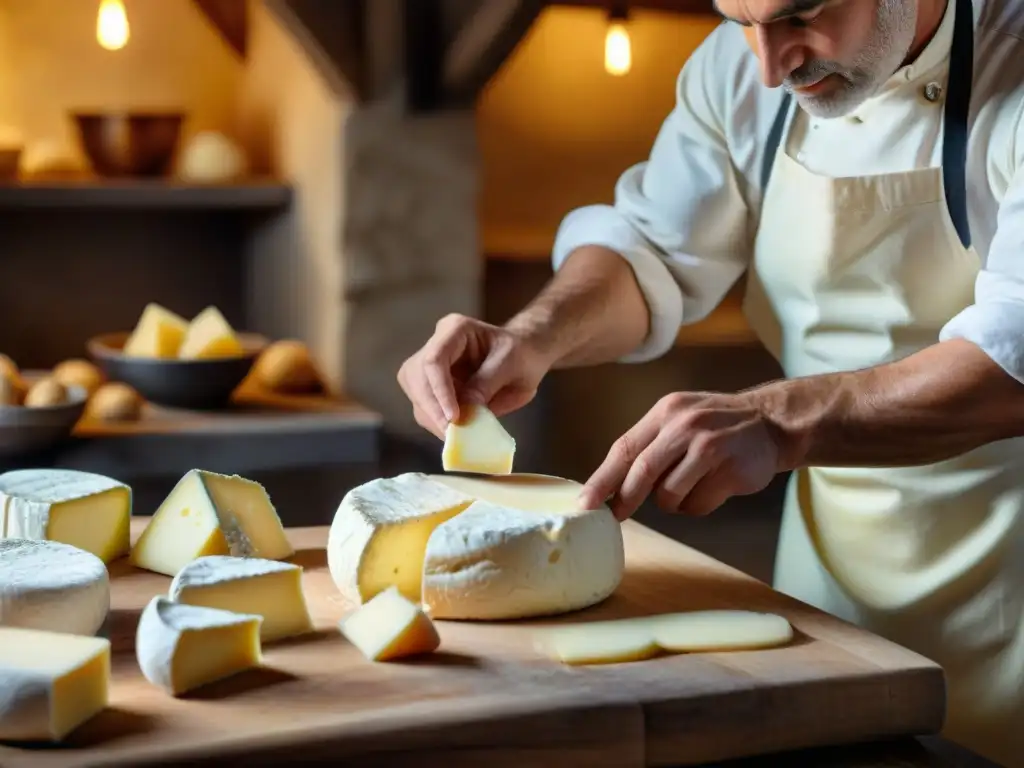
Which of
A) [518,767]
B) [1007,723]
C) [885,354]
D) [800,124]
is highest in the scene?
[800,124]

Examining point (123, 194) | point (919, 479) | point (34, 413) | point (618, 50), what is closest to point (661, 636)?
point (919, 479)

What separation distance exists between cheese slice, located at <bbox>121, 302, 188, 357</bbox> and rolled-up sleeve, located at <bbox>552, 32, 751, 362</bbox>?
1357 millimetres

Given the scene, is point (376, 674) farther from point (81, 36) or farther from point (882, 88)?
point (81, 36)

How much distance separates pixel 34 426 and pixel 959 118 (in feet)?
6.07

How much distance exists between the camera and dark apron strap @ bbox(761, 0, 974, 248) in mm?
1659

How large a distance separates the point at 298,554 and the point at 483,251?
2077 millimetres

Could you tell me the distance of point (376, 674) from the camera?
1323 mm

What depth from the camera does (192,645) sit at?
126 cm

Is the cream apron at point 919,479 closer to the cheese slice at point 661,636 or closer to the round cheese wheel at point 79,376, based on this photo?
the cheese slice at point 661,636

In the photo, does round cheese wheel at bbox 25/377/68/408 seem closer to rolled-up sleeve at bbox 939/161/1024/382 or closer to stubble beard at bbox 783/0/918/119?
stubble beard at bbox 783/0/918/119

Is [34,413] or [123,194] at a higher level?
[123,194]

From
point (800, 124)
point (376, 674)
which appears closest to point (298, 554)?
point (376, 674)

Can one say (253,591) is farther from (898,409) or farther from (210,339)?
(210,339)

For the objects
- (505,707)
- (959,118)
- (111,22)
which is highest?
(111,22)
